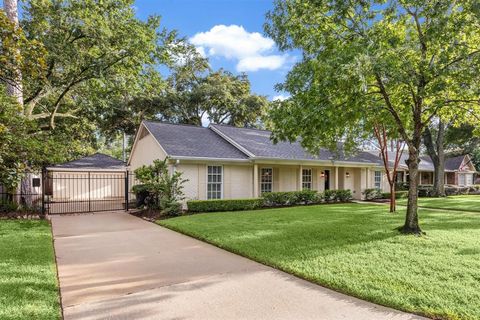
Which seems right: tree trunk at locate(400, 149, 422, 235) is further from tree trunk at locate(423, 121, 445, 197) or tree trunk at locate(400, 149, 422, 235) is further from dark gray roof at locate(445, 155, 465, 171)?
dark gray roof at locate(445, 155, 465, 171)

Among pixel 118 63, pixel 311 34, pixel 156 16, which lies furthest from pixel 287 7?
pixel 118 63

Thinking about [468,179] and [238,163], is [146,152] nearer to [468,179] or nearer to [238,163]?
[238,163]

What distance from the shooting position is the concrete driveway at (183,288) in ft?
13.1

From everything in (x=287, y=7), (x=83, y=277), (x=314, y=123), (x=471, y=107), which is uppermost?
(x=287, y=7)

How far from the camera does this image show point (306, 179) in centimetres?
2014

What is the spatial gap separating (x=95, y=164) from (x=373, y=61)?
776 inches

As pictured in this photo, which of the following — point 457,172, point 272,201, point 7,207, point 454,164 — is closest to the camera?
point 7,207

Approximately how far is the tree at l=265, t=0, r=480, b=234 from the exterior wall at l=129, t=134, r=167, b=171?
9.05m

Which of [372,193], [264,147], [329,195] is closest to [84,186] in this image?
[264,147]

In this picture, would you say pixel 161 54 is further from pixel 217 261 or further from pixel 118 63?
pixel 217 261

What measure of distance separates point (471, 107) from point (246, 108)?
23326mm

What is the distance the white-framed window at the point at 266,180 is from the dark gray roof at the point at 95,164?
10.6 metres

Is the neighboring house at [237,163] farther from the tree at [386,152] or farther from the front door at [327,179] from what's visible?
the tree at [386,152]

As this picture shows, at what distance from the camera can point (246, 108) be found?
31828 mm
